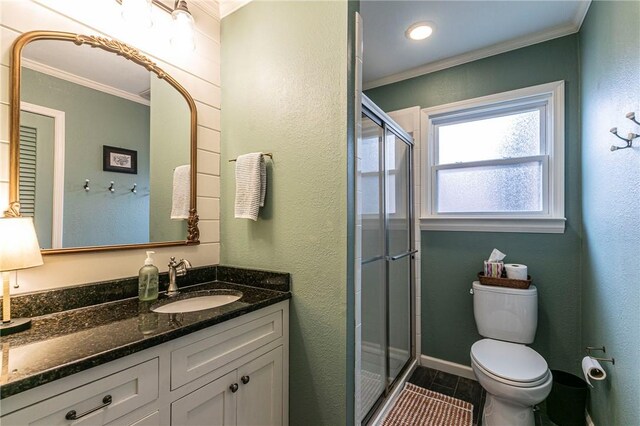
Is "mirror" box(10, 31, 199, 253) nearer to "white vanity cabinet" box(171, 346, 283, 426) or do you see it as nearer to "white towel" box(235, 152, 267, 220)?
"white towel" box(235, 152, 267, 220)

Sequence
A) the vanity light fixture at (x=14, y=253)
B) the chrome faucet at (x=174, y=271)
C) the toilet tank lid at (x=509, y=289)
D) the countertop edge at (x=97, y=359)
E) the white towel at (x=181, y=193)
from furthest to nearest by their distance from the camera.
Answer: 1. the toilet tank lid at (x=509, y=289)
2. the white towel at (x=181, y=193)
3. the chrome faucet at (x=174, y=271)
4. the vanity light fixture at (x=14, y=253)
5. the countertop edge at (x=97, y=359)

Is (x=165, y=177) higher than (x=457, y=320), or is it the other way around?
(x=165, y=177)

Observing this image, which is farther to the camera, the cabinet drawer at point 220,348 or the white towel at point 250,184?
the white towel at point 250,184

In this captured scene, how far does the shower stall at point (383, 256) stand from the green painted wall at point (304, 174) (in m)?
0.14

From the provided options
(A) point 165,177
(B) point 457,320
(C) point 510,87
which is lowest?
(B) point 457,320

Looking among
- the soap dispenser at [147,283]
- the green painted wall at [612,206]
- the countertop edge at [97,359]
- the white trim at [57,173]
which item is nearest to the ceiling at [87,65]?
the white trim at [57,173]

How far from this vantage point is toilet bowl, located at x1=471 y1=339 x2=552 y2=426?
1.42 meters

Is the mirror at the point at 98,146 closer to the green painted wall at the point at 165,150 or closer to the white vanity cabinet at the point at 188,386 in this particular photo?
the green painted wall at the point at 165,150

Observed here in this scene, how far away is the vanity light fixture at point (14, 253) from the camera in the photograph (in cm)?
85

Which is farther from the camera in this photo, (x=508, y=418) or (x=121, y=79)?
(x=508, y=418)

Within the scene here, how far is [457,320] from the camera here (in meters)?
Answer: 2.21

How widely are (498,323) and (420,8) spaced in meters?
2.07

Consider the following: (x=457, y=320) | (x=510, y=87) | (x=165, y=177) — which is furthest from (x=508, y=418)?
(x=165, y=177)

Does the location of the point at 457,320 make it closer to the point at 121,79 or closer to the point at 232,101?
the point at 232,101
